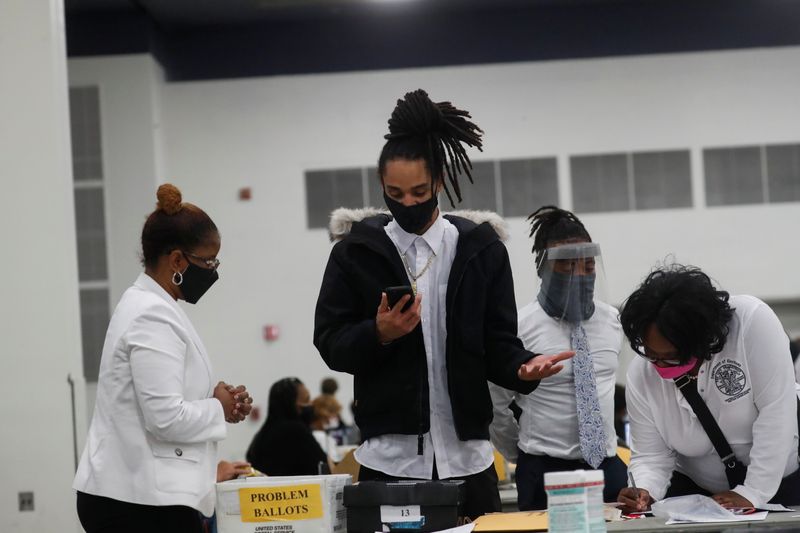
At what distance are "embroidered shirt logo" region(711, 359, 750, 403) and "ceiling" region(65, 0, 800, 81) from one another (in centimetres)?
892

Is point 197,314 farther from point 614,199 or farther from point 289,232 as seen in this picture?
point 614,199

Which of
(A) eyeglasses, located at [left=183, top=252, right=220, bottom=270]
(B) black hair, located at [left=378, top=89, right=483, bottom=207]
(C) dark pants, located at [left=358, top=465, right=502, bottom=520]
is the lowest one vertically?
(C) dark pants, located at [left=358, top=465, right=502, bottom=520]

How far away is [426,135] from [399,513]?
1.03m

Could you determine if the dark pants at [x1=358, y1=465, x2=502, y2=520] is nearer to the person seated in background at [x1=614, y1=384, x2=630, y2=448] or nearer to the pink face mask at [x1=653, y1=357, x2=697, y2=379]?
the pink face mask at [x1=653, y1=357, x2=697, y2=379]

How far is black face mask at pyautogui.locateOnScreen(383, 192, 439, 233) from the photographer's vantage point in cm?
285

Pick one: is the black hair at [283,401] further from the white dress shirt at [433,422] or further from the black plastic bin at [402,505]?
the black plastic bin at [402,505]

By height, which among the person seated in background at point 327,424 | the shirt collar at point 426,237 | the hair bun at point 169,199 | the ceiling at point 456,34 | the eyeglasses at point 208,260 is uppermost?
the ceiling at point 456,34

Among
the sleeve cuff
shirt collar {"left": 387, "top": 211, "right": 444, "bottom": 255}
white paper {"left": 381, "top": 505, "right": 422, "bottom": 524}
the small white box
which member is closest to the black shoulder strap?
the sleeve cuff

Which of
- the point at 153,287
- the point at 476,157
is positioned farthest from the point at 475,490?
the point at 476,157

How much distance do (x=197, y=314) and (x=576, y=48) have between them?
5034 millimetres

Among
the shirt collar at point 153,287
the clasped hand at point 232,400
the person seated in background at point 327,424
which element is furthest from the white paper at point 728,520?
the person seated in background at point 327,424

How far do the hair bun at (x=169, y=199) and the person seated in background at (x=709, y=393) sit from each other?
128 centimetres

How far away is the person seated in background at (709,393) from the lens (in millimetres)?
2809

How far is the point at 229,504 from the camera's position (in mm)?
2699
